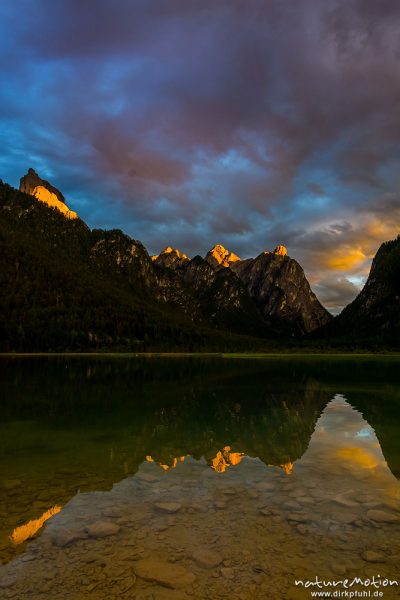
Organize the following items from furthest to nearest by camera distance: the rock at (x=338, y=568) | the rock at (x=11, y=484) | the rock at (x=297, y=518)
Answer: the rock at (x=11, y=484), the rock at (x=297, y=518), the rock at (x=338, y=568)

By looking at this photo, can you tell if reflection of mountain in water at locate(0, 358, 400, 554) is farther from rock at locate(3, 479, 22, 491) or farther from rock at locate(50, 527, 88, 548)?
rock at locate(50, 527, 88, 548)

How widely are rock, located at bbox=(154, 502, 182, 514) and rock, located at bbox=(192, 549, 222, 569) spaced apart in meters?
2.72

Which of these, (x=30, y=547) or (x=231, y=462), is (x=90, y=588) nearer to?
(x=30, y=547)

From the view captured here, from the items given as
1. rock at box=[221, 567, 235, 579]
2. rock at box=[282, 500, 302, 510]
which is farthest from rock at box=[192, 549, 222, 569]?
rock at box=[282, 500, 302, 510]

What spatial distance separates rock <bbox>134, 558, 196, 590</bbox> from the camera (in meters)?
8.71

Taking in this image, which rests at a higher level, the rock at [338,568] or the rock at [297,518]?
the rock at [338,568]

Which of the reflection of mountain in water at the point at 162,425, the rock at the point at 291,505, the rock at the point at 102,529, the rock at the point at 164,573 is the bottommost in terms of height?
the reflection of mountain in water at the point at 162,425

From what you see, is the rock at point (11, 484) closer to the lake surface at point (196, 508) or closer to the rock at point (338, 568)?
the lake surface at point (196, 508)

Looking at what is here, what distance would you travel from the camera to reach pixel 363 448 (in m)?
Answer: 21.9

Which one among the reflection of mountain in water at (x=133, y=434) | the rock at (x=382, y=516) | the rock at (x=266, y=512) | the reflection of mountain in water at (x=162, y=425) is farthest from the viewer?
the reflection of mountain in water at (x=162, y=425)

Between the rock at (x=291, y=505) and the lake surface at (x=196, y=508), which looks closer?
the lake surface at (x=196, y=508)

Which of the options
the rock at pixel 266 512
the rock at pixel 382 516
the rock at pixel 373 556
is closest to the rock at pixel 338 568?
the rock at pixel 373 556

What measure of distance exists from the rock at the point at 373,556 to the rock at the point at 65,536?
6.94 m

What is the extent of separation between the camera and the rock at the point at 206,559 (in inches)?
372
